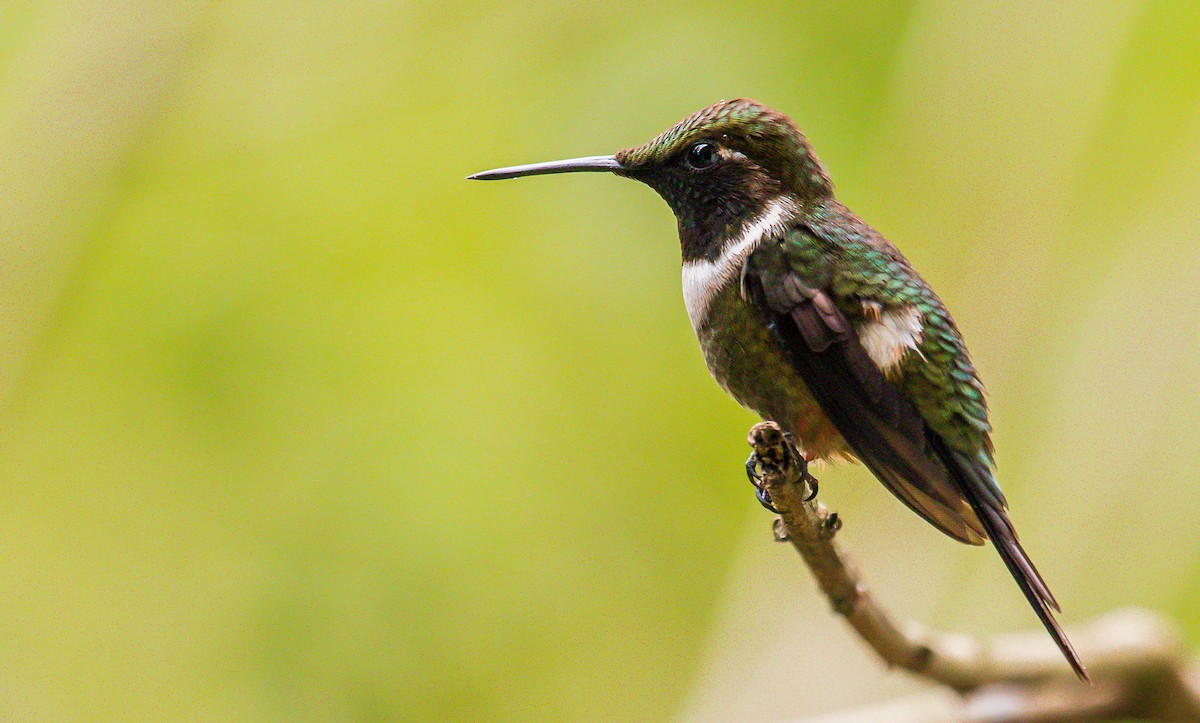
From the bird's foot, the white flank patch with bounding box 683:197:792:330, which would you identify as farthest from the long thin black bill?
the bird's foot

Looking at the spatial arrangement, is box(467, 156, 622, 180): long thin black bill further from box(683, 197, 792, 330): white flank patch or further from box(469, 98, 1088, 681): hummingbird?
box(683, 197, 792, 330): white flank patch

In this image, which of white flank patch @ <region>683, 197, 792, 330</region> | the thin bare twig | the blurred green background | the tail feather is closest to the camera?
the tail feather

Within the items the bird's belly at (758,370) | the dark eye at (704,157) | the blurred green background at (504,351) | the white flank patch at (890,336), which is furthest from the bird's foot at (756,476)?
the blurred green background at (504,351)

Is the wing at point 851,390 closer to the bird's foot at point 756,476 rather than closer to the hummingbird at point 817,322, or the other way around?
the hummingbird at point 817,322

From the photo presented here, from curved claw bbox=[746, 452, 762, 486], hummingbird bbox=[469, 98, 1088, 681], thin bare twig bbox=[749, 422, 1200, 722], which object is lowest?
thin bare twig bbox=[749, 422, 1200, 722]

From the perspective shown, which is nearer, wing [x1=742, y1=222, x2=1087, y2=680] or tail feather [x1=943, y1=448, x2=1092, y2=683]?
tail feather [x1=943, y1=448, x2=1092, y2=683]

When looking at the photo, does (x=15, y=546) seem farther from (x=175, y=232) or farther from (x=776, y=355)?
(x=776, y=355)

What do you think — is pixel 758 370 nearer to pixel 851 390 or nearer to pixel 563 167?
pixel 851 390
